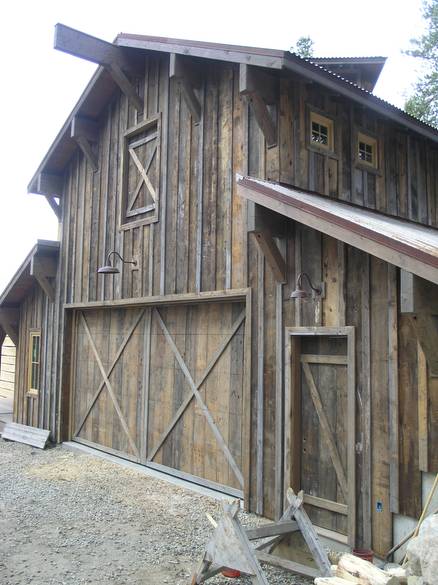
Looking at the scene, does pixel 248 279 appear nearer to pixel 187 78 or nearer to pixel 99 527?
pixel 187 78

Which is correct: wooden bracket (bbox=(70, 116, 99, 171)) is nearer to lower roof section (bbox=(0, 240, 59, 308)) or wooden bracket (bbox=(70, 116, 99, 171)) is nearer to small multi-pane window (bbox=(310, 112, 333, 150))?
lower roof section (bbox=(0, 240, 59, 308))

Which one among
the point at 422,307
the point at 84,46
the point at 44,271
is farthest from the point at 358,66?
the point at 422,307

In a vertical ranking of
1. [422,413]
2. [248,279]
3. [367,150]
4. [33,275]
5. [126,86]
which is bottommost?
[422,413]

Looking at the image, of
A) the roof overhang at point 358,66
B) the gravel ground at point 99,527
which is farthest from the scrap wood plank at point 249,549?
the roof overhang at point 358,66

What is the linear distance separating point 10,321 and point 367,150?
8530mm

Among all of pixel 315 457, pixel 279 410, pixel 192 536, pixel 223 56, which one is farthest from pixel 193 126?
pixel 192 536

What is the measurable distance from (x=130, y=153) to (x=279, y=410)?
5232 millimetres

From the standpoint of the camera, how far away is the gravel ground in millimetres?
4879

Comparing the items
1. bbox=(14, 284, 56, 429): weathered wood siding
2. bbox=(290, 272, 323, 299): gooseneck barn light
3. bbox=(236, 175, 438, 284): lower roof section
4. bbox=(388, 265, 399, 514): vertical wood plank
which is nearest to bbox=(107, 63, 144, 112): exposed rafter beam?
bbox=(236, 175, 438, 284): lower roof section

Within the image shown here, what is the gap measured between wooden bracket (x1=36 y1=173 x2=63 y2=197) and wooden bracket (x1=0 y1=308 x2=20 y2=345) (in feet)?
9.30

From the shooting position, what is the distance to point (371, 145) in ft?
24.5

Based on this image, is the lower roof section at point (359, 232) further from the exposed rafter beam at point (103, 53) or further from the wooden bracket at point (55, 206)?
the wooden bracket at point (55, 206)

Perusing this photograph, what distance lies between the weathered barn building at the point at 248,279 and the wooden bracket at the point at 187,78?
0.02 metres

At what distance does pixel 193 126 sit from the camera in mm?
7715
